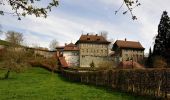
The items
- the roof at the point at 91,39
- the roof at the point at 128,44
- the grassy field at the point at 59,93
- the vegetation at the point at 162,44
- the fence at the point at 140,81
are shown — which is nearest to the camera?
the grassy field at the point at 59,93

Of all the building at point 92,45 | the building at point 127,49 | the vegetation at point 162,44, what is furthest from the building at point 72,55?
the vegetation at point 162,44

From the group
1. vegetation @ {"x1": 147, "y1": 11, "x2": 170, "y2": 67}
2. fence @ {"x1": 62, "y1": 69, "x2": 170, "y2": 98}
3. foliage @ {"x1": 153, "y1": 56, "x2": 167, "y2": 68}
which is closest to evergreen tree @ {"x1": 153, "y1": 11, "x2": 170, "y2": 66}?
vegetation @ {"x1": 147, "y1": 11, "x2": 170, "y2": 67}

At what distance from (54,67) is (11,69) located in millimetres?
30885

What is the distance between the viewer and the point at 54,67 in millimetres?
96062

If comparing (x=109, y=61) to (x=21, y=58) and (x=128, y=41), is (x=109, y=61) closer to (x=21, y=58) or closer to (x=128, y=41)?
(x=128, y=41)

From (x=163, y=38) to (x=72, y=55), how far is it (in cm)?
4756

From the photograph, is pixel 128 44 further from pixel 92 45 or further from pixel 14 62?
pixel 14 62

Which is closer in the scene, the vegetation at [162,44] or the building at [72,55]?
the vegetation at [162,44]

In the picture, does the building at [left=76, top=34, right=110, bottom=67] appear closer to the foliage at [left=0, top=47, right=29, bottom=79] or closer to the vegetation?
the vegetation

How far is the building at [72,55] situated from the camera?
132125 mm

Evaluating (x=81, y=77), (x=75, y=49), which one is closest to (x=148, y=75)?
(x=81, y=77)

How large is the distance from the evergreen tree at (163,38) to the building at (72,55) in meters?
38.1

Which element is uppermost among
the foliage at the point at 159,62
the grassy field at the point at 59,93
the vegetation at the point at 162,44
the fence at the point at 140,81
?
the vegetation at the point at 162,44

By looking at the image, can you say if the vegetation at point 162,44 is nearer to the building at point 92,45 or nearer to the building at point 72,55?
the building at point 72,55
